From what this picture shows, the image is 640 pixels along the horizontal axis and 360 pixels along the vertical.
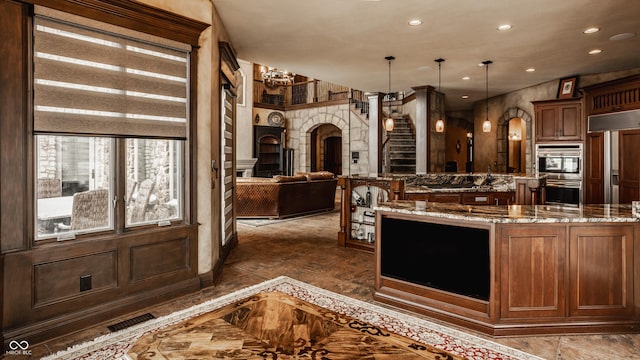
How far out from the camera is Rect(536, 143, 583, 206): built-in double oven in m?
6.91

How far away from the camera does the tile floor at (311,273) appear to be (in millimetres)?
2508

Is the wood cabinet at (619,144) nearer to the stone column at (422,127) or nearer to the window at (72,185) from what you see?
the stone column at (422,127)

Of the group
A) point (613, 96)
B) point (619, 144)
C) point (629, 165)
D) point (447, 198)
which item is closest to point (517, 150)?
point (613, 96)

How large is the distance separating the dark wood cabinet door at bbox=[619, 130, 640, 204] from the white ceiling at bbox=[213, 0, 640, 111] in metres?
1.34

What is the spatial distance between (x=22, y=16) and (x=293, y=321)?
107 inches

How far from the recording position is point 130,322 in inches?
115

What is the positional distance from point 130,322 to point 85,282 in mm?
472

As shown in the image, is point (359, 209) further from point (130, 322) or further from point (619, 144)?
point (619, 144)

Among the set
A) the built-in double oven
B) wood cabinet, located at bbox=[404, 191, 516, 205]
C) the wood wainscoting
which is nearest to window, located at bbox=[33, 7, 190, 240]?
the wood wainscoting

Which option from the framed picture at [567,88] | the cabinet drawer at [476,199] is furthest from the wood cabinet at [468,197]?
the framed picture at [567,88]

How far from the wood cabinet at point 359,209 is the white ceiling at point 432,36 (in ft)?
6.64

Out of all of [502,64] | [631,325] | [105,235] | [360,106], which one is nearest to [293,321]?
[105,235]

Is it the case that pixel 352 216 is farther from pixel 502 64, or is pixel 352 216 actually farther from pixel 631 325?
pixel 502 64

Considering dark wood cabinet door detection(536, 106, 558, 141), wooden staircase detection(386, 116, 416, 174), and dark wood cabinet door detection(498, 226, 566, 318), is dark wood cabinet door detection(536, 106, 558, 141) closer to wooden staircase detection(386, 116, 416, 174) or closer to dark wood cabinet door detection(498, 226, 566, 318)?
wooden staircase detection(386, 116, 416, 174)
